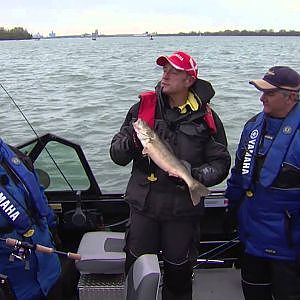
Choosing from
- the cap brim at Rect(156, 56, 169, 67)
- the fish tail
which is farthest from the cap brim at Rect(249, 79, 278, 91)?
the fish tail

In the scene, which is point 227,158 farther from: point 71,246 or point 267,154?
point 71,246

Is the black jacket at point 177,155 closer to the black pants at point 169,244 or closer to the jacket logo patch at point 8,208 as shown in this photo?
the black pants at point 169,244

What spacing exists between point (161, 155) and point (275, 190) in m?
0.74

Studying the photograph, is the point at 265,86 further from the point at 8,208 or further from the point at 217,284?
the point at 217,284

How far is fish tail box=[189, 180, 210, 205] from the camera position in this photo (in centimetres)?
297

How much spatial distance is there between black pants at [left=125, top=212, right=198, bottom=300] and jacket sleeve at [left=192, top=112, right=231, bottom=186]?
1.13 feet

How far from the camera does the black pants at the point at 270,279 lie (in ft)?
9.71

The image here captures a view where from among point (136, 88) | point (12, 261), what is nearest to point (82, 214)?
point (12, 261)

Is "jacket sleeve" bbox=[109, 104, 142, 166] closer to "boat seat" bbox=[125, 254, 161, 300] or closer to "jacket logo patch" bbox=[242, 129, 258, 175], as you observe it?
"jacket logo patch" bbox=[242, 129, 258, 175]

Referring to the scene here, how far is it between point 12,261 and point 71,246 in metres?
1.35

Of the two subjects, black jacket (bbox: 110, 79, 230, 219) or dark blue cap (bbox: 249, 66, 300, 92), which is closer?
dark blue cap (bbox: 249, 66, 300, 92)

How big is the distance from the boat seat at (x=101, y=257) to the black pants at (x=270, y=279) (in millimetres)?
886

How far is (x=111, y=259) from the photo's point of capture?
11.2 feet

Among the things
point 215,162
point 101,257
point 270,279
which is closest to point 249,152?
point 215,162
